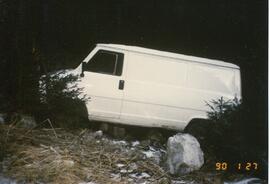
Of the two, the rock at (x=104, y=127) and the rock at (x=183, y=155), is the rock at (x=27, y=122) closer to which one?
the rock at (x=104, y=127)

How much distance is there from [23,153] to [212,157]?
8.24ft

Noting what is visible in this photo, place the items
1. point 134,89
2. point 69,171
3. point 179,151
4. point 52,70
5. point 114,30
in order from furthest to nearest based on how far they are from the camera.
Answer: point 114,30 < point 134,89 < point 52,70 < point 179,151 < point 69,171

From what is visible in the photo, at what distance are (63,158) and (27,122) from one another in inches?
41.8

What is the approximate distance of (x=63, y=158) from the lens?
15.3 ft

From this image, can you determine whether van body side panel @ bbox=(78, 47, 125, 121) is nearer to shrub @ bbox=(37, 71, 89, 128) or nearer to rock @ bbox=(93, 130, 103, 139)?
shrub @ bbox=(37, 71, 89, 128)

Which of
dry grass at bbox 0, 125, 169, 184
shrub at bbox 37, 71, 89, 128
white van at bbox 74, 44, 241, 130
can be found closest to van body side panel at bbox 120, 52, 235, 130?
white van at bbox 74, 44, 241, 130

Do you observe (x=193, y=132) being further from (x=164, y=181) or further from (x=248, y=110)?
(x=164, y=181)

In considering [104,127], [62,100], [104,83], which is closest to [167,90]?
[104,83]

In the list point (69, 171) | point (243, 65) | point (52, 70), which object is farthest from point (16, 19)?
point (243, 65)

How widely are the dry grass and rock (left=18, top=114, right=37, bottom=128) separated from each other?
19 cm

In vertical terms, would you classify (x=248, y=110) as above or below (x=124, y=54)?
below

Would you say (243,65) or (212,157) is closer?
(212,157)

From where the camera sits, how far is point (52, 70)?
6023 millimetres
